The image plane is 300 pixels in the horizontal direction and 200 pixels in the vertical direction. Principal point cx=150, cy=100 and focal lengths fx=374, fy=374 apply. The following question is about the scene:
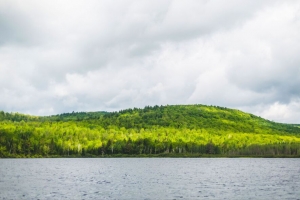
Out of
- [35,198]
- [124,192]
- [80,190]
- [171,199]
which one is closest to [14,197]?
[35,198]

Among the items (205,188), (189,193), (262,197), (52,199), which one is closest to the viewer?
(52,199)

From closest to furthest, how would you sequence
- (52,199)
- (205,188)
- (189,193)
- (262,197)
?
(52,199) < (262,197) < (189,193) < (205,188)

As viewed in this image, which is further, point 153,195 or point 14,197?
point 153,195

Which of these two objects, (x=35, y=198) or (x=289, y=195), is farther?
(x=289, y=195)

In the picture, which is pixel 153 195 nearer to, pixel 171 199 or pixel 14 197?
pixel 171 199

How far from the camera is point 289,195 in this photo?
218 ft

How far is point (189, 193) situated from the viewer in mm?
68750

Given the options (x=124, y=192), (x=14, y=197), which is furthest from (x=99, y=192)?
(x=14, y=197)

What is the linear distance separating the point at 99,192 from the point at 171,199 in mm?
15457

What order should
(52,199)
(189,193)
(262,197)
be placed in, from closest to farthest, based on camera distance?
(52,199) < (262,197) < (189,193)

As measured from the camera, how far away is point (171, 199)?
61094mm

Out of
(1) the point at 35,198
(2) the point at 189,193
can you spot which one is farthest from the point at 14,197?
(2) the point at 189,193

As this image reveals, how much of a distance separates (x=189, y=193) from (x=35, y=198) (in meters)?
27.1

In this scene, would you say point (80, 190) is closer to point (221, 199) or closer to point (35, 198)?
point (35, 198)
